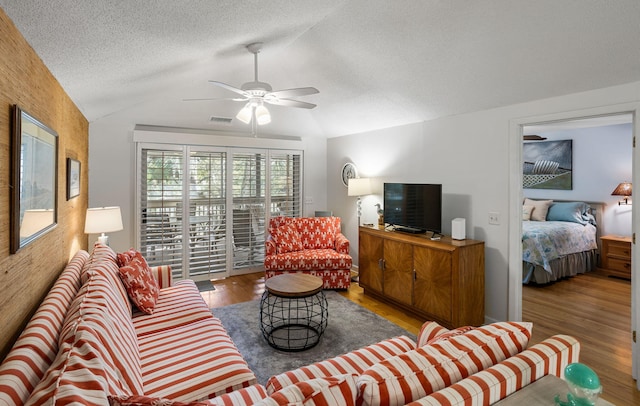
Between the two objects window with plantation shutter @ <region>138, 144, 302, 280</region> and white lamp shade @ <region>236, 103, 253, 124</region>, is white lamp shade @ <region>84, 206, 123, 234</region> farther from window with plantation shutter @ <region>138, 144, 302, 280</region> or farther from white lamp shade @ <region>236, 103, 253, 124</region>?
white lamp shade @ <region>236, 103, 253, 124</region>

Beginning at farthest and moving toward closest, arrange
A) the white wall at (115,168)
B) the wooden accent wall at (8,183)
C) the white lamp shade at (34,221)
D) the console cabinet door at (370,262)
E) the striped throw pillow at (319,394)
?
the white wall at (115,168) → the console cabinet door at (370,262) → the white lamp shade at (34,221) → the wooden accent wall at (8,183) → the striped throw pillow at (319,394)

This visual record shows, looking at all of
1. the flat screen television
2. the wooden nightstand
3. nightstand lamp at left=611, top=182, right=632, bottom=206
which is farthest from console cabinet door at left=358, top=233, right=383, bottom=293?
nightstand lamp at left=611, top=182, right=632, bottom=206

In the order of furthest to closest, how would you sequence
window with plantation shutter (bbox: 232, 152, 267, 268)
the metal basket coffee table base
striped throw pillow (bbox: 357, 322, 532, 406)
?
window with plantation shutter (bbox: 232, 152, 267, 268) → the metal basket coffee table base → striped throw pillow (bbox: 357, 322, 532, 406)

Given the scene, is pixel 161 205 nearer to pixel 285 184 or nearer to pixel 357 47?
pixel 285 184

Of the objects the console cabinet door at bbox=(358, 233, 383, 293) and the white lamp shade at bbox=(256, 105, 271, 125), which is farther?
the console cabinet door at bbox=(358, 233, 383, 293)

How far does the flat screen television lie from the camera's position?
356cm

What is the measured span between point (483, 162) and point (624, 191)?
3.27 metres

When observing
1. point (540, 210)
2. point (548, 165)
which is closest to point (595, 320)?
point (540, 210)

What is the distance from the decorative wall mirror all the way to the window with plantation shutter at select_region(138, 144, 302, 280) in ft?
8.07

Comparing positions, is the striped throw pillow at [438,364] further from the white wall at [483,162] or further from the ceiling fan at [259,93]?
the ceiling fan at [259,93]

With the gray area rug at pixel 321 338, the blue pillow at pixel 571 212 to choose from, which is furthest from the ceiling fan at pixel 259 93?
the blue pillow at pixel 571 212

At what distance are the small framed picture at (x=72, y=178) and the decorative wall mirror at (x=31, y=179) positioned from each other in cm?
61

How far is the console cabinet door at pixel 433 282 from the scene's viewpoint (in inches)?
125

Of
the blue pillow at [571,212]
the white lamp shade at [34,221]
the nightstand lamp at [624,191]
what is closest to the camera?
the white lamp shade at [34,221]
